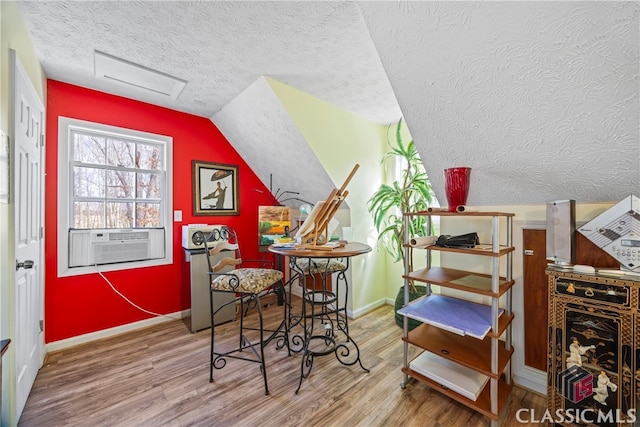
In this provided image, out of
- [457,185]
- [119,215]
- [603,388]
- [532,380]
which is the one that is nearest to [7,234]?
[119,215]

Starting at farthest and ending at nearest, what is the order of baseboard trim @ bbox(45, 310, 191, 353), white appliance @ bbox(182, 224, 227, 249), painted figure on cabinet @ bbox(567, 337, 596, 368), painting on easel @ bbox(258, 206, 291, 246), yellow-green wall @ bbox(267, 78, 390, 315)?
painting on easel @ bbox(258, 206, 291, 246)
white appliance @ bbox(182, 224, 227, 249)
yellow-green wall @ bbox(267, 78, 390, 315)
baseboard trim @ bbox(45, 310, 191, 353)
painted figure on cabinet @ bbox(567, 337, 596, 368)

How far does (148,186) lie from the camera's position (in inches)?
114

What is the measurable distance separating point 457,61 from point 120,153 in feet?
10.4

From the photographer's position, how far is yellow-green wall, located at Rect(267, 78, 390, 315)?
8.36 feet

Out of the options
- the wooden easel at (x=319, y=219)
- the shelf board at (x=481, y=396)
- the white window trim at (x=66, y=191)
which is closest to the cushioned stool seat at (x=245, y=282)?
the wooden easel at (x=319, y=219)

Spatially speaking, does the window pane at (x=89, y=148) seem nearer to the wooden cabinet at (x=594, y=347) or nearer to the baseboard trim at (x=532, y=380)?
the wooden cabinet at (x=594, y=347)

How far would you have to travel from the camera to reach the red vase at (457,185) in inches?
59.6

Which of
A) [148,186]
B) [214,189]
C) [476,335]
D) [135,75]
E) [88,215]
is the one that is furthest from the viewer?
[214,189]

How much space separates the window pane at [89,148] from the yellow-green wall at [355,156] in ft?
6.20

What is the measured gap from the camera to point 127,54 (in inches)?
75.4

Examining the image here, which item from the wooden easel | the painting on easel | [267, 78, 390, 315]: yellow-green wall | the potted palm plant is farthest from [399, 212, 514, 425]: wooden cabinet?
the painting on easel

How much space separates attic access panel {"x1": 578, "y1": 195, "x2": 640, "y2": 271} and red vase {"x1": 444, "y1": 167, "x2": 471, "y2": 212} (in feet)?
2.17

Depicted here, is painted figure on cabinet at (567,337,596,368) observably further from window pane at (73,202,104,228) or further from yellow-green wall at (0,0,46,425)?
window pane at (73,202,104,228)

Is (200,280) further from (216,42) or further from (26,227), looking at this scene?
(216,42)
